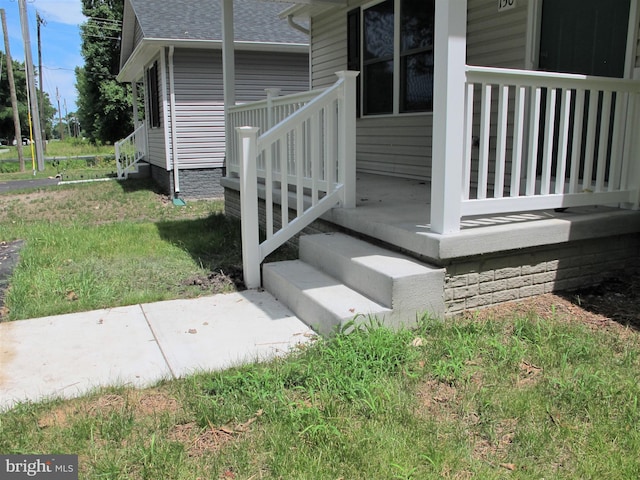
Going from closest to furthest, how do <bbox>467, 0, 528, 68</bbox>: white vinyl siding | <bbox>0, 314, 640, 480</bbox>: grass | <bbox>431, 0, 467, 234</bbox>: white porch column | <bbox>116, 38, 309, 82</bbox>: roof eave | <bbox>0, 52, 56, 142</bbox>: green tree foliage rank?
<bbox>0, 314, 640, 480</bbox>: grass, <bbox>431, 0, 467, 234</bbox>: white porch column, <bbox>467, 0, 528, 68</bbox>: white vinyl siding, <bbox>116, 38, 309, 82</bbox>: roof eave, <bbox>0, 52, 56, 142</bbox>: green tree foliage

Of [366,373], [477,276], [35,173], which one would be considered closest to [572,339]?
[477,276]

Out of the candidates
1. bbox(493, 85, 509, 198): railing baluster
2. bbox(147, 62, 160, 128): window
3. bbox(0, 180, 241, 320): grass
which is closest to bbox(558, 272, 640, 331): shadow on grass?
bbox(493, 85, 509, 198): railing baluster

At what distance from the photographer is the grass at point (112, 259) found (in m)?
4.56

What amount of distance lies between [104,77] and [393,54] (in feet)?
98.6

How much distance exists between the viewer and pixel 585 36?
191 inches

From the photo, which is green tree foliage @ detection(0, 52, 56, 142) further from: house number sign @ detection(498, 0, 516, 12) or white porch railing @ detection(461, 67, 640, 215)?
white porch railing @ detection(461, 67, 640, 215)

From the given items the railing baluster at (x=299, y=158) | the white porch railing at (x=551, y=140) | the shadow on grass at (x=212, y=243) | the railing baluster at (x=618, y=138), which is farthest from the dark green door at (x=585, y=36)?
the shadow on grass at (x=212, y=243)

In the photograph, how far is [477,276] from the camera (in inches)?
151

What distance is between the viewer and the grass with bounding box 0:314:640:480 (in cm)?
228

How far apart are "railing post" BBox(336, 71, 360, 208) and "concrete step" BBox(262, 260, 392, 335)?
804mm

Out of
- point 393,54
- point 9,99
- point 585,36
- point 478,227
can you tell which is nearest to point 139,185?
point 393,54

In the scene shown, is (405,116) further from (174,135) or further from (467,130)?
(174,135)

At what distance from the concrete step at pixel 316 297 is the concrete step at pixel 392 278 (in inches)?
2.6

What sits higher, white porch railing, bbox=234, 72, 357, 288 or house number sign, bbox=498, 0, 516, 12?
house number sign, bbox=498, 0, 516, 12
